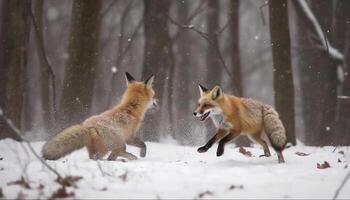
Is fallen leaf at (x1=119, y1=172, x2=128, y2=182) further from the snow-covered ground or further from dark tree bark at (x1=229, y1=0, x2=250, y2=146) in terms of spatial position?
dark tree bark at (x1=229, y1=0, x2=250, y2=146)

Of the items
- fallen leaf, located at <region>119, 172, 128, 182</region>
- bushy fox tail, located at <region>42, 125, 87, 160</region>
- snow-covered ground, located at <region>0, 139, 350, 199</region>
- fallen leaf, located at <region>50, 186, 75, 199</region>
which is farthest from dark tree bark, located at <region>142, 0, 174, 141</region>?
fallen leaf, located at <region>50, 186, 75, 199</region>

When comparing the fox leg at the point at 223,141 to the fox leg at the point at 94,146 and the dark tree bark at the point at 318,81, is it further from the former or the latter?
the dark tree bark at the point at 318,81

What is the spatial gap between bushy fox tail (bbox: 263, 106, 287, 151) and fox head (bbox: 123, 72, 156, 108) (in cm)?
228

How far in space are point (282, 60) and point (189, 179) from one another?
683 centimetres

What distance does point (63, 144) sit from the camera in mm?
8094

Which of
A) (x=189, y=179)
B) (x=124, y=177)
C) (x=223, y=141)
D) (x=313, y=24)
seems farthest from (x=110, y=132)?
(x=313, y=24)

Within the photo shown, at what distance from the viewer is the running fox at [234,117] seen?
347 inches

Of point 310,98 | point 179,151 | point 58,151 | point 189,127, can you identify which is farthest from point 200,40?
point 58,151

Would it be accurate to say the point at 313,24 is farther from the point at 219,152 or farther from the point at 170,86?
the point at 219,152

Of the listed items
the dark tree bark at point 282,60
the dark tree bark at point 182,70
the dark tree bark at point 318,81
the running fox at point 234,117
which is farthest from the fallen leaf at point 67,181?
the dark tree bark at point 182,70

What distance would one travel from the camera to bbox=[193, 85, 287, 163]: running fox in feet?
28.9

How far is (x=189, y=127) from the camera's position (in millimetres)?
14312

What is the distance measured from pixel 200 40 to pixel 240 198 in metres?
33.2

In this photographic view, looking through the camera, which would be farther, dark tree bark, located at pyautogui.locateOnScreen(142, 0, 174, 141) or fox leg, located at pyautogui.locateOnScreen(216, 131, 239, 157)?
dark tree bark, located at pyautogui.locateOnScreen(142, 0, 174, 141)
